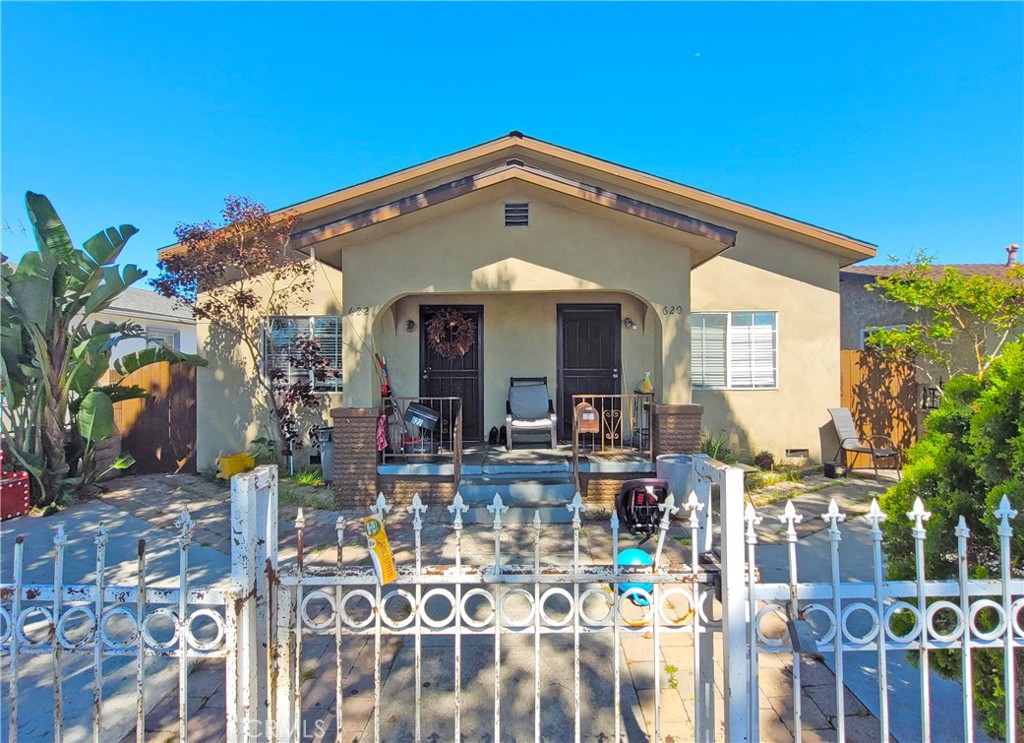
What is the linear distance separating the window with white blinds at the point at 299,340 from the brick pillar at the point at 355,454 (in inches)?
108

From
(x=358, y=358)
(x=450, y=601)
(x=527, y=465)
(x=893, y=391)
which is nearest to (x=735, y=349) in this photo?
(x=893, y=391)

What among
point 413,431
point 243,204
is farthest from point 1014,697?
point 243,204

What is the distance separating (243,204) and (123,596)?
7512 millimetres

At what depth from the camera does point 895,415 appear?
31.3 ft

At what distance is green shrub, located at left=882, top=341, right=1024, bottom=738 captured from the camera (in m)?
2.19

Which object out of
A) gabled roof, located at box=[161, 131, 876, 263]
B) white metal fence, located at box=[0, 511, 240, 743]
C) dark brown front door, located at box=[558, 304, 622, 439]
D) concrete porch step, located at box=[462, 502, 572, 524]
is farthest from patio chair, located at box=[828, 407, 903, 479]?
white metal fence, located at box=[0, 511, 240, 743]

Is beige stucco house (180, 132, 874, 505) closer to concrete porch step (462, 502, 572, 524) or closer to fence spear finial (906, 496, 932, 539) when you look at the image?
concrete porch step (462, 502, 572, 524)

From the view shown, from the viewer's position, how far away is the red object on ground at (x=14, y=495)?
6629mm

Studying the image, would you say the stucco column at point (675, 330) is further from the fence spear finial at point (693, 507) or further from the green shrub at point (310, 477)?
the green shrub at point (310, 477)

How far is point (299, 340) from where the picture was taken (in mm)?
9320

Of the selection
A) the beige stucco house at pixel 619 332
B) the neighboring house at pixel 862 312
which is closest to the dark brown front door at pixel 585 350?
the beige stucco house at pixel 619 332

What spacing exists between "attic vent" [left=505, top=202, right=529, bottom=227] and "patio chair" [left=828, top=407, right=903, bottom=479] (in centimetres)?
652

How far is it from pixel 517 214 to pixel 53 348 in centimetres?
683

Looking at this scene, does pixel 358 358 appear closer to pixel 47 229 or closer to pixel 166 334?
pixel 47 229
